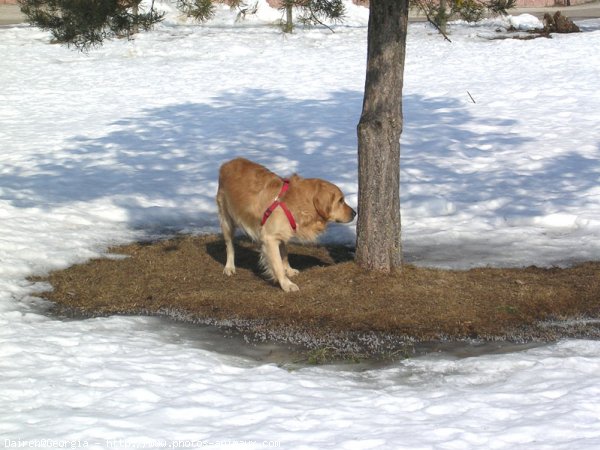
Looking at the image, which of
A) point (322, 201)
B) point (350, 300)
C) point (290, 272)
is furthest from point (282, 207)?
point (350, 300)

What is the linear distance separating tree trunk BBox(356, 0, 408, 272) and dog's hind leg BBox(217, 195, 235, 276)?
54.0 inches

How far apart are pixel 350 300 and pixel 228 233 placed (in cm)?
186

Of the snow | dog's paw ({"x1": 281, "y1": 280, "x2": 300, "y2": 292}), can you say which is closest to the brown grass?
dog's paw ({"x1": 281, "y1": 280, "x2": 300, "y2": 292})

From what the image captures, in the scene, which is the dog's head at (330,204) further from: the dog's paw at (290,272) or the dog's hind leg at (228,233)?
the dog's hind leg at (228,233)

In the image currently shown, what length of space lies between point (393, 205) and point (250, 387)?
2822 mm

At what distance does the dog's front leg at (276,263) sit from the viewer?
7711 millimetres

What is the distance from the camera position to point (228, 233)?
8664 mm

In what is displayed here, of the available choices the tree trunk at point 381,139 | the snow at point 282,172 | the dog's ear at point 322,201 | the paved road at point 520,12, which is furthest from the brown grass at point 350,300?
the paved road at point 520,12

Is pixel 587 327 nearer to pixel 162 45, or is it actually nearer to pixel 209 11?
pixel 209 11

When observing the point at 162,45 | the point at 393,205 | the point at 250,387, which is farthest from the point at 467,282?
the point at 162,45

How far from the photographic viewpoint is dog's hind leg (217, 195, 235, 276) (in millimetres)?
8531

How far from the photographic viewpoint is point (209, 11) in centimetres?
747

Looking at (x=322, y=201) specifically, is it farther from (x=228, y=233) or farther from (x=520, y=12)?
(x=520, y=12)

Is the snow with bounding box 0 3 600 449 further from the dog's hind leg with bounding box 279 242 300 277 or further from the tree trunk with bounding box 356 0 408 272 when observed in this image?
the dog's hind leg with bounding box 279 242 300 277
